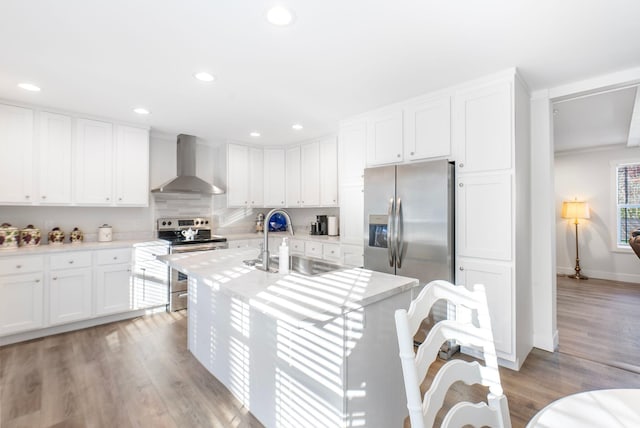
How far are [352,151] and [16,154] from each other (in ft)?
11.4

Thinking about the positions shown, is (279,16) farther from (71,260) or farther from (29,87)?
(71,260)

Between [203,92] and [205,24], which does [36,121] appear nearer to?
[203,92]

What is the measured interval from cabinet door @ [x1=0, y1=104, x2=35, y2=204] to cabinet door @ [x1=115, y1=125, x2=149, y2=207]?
2.49 feet

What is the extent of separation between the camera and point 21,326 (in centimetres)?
286

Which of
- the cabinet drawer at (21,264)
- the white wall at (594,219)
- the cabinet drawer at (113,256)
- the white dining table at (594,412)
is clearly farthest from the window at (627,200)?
the cabinet drawer at (21,264)

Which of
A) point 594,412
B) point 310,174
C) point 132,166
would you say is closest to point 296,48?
point 594,412

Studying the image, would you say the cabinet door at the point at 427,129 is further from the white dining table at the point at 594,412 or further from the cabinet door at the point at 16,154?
the cabinet door at the point at 16,154

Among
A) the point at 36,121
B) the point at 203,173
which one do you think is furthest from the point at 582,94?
the point at 36,121

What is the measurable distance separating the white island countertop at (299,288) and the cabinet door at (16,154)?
7.36 ft

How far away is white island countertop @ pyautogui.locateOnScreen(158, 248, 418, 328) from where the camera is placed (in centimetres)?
120

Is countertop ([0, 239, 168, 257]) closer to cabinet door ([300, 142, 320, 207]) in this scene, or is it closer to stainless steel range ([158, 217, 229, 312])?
stainless steel range ([158, 217, 229, 312])

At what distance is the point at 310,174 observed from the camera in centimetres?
460

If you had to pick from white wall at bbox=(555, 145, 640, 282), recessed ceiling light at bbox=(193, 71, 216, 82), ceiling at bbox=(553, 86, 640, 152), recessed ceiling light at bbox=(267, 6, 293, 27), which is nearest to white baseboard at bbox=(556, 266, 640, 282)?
white wall at bbox=(555, 145, 640, 282)

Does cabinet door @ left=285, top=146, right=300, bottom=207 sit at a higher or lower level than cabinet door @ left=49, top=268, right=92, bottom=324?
higher
